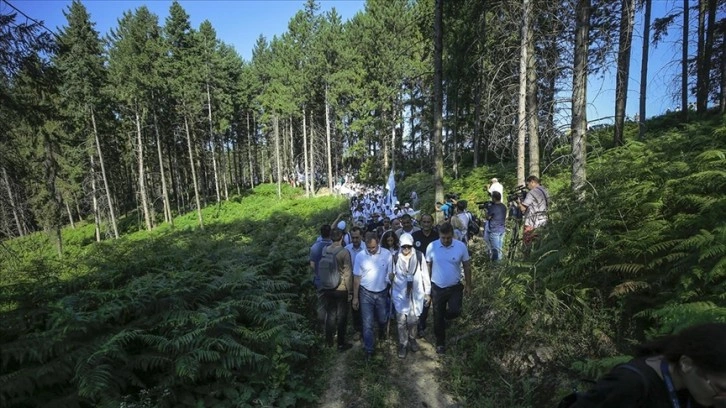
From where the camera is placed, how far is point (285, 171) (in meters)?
53.5

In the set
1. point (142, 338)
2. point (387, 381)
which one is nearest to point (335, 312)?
point (387, 381)

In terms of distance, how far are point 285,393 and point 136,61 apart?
29.7m

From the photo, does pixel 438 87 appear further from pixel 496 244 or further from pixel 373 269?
pixel 373 269

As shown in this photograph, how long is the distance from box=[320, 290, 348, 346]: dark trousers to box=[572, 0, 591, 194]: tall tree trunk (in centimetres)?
449

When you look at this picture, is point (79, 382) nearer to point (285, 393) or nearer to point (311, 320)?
point (285, 393)

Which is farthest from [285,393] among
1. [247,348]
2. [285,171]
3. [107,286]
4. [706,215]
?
[285,171]

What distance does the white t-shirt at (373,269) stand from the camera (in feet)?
20.0

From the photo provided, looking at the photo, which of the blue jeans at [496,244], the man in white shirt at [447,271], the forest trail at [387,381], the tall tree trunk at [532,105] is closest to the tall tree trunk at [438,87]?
the tall tree trunk at [532,105]

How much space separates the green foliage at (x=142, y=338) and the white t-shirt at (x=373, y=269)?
54.4 inches

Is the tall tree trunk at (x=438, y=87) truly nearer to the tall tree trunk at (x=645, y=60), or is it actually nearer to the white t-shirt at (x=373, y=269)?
the white t-shirt at (x=373, y=269)

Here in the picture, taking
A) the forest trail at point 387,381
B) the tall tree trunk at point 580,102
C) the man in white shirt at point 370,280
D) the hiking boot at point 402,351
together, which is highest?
the tall tree trunk at point 580,102

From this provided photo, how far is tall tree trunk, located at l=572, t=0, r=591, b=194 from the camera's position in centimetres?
635

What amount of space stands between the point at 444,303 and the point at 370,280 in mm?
1263

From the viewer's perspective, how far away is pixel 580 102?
640cm
